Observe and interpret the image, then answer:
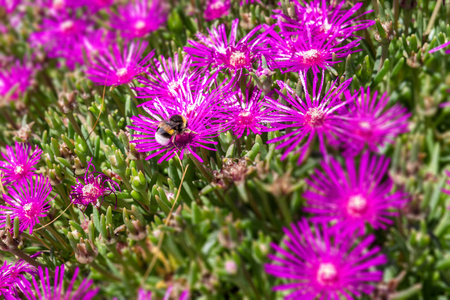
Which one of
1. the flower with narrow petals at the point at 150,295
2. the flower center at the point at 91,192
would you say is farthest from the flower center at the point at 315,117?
the flower center at the point at 91,192

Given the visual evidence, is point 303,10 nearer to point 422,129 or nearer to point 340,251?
point 422,129

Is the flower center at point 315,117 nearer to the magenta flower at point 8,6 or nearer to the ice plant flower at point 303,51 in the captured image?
the ice plant flower at point 303,51

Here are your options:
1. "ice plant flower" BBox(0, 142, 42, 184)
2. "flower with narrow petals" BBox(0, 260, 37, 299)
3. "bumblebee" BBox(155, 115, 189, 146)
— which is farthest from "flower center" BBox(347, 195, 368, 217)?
"ice plant flower" BBox(0, 142, 42, 184)

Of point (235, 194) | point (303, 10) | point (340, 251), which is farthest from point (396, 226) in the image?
point (303, 10)

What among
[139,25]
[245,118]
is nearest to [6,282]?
[245,118]

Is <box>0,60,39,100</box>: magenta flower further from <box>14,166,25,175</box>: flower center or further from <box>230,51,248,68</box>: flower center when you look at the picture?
<box>230,51,248,68</box>: flower center

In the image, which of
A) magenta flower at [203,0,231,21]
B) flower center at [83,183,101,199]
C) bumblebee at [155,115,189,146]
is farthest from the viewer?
magenta flower at [203,0,231,21]
